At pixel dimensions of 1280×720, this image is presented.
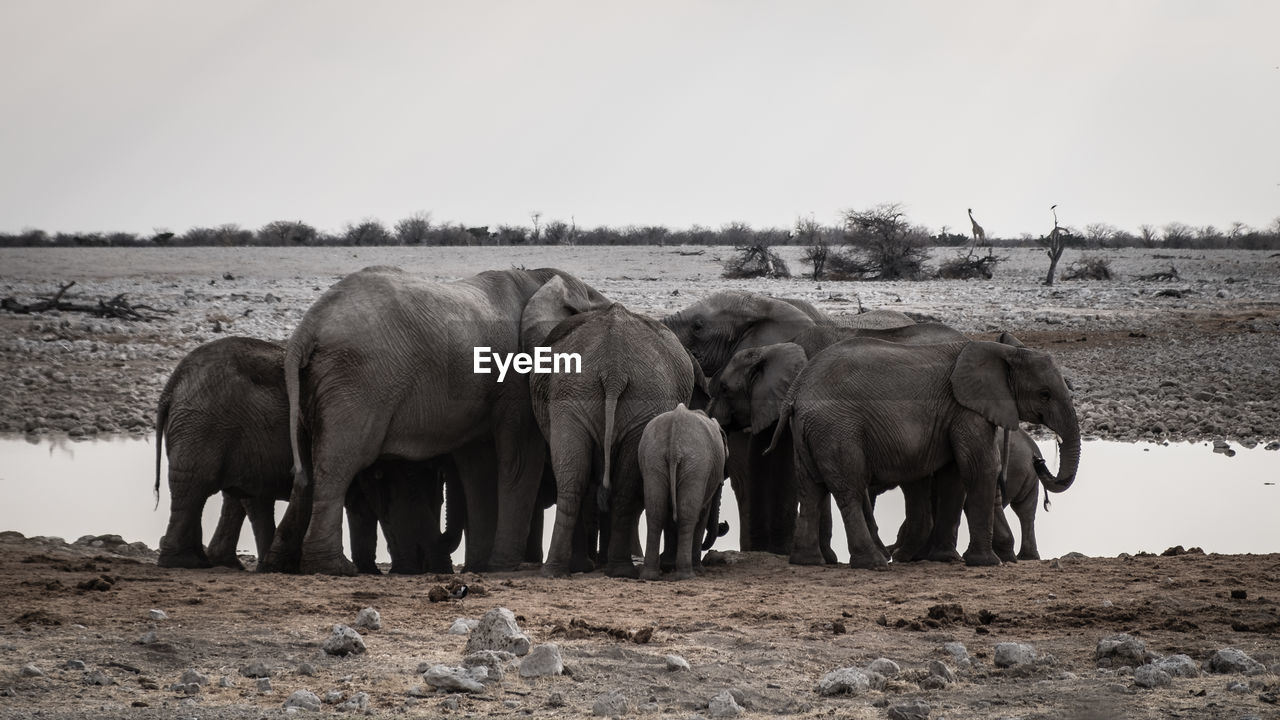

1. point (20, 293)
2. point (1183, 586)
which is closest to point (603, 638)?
point (1183, 586)

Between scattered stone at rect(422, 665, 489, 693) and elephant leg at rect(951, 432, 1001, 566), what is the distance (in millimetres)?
4730

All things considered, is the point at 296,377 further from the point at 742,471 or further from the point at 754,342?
the point at 754,342

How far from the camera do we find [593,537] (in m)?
10.7

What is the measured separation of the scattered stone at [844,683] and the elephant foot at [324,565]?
4.25m

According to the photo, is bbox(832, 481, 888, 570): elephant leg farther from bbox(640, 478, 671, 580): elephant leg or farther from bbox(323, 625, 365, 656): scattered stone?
bbox(323, 625, 365, 656): scattered stone

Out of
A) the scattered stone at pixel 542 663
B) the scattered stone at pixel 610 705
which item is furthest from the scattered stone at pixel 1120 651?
the scattered stone at pixel 542 663

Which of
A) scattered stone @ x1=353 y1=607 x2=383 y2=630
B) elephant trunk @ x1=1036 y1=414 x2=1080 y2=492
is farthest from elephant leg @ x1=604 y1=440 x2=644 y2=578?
scattered stone @ x1=353 y1=607 x2=383 y2=630

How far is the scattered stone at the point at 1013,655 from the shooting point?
6633 millimetres

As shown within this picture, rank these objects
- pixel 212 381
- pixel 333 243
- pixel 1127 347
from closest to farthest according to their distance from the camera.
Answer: pixel 212 381 → pixel 1127 347 → pixel 333 243

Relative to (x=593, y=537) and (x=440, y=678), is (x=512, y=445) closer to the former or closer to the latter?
(x=593, y=537)

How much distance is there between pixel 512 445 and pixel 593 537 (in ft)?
2.62

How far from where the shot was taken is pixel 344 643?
21.7 feet

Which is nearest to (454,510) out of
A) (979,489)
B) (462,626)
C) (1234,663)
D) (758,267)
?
(979,489)

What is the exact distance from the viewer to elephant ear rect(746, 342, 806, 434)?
36.3 feet
